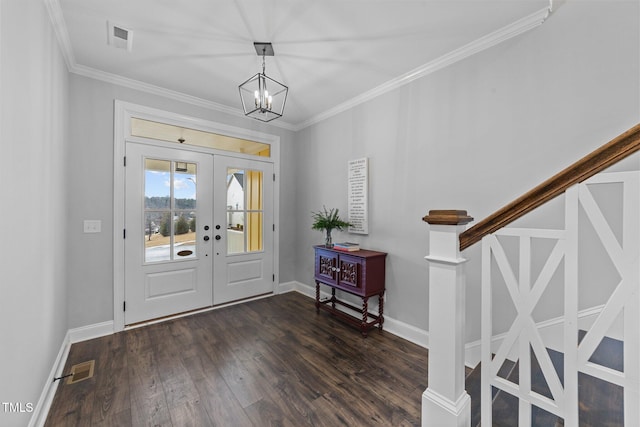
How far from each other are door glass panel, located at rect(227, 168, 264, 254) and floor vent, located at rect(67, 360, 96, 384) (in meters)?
1.64

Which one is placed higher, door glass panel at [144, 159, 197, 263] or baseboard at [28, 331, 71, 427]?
door glass panel at [144, 159, 197, 263]

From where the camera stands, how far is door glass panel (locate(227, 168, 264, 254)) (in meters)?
3.48

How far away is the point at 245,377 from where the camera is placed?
6.56 feet

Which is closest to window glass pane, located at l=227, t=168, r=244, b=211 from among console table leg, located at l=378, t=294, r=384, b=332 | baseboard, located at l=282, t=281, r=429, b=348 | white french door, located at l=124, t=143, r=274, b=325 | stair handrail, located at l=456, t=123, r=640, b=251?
white french door, located at l=124, t=143, r=274, b=325

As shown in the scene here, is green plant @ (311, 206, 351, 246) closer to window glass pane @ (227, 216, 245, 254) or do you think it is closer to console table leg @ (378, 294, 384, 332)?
console table leg @ (378, 294, 384, 332)

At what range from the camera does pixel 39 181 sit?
160cm

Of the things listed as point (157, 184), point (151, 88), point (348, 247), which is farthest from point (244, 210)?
point (151, 88)

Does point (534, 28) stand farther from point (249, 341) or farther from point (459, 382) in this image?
point (249, 341)

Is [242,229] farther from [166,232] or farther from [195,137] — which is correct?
[195,137]

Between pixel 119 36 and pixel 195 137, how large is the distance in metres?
1.28

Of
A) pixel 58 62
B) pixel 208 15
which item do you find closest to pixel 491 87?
pixel 208 15

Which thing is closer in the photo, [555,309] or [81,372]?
[555,309]

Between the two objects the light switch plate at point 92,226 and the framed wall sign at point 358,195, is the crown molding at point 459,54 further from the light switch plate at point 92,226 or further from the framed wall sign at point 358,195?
the light switch plate at point 92,226

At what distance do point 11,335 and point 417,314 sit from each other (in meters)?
2.68
